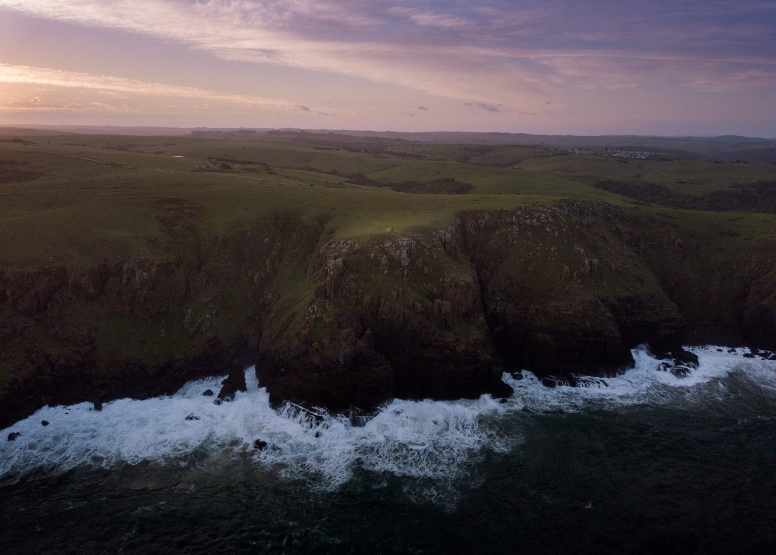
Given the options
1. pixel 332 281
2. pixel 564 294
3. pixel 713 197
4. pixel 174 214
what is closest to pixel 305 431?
pixel 332 281

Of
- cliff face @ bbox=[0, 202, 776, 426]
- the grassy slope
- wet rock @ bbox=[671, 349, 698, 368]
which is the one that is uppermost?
the grassy slope

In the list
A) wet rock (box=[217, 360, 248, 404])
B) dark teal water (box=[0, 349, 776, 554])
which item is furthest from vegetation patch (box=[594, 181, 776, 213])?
wet rock (box=[217, 360, 248, 404])

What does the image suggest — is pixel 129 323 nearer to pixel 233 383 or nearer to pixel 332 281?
pixel 233 383

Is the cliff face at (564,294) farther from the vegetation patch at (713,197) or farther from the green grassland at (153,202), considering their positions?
the vegetation patch at (713,197)

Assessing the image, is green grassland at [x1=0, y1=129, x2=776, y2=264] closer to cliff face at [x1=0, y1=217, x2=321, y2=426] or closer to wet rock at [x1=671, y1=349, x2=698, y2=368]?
cliff face at [x1=0, y1=217, x2=321, y2=426]

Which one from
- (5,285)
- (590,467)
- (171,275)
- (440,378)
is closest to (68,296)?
(5,285)

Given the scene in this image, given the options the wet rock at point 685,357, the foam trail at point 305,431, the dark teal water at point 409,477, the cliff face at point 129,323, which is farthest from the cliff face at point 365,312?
the dark teal water at point 409,477
